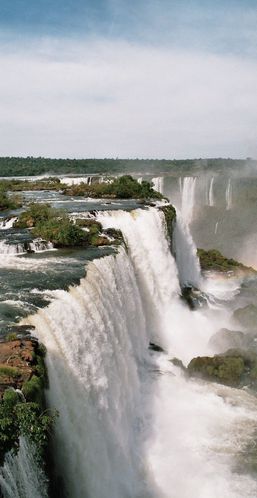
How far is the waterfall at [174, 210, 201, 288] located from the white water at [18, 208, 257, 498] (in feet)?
33.1

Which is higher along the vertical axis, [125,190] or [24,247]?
[125,190]

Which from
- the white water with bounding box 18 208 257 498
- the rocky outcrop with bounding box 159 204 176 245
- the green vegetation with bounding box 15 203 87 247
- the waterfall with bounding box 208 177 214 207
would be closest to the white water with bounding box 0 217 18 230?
the green vegetation with bounding box 15 203 87 247

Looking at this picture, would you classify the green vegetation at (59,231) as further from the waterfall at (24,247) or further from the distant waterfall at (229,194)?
the distant waterfall at (229,194)

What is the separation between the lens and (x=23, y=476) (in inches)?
324

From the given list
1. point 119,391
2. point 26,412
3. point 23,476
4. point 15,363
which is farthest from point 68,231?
point 23,476

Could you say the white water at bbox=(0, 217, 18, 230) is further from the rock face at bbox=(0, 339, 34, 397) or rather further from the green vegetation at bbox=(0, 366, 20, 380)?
the green vegetation at bbox=(0, 366, 20, 380)

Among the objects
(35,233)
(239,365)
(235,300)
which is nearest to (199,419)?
(239,365)

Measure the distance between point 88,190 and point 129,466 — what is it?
28.0 metres

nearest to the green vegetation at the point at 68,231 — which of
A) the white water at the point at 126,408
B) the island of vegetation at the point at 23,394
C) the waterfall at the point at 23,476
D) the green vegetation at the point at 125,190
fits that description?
the white water at the point at 126,408

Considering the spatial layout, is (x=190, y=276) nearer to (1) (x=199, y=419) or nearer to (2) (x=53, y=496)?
(1) (x=199, y=419)

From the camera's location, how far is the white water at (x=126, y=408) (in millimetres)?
11281

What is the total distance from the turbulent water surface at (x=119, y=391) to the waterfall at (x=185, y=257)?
682 cm

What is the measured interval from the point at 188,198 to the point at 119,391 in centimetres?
4159

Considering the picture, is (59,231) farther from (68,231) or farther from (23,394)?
(23,394)
